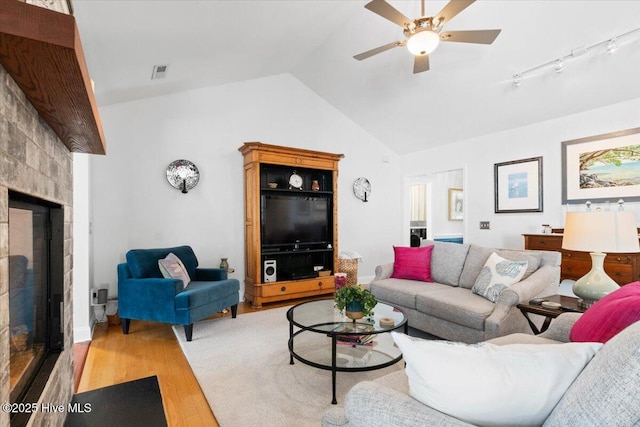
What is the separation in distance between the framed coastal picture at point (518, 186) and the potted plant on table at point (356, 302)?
3121mm

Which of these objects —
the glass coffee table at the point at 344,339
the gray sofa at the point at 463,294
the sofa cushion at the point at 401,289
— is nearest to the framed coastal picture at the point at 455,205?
the gray sofa at the point at 463,294

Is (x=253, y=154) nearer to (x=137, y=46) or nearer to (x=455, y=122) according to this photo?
(x=137, y=46)

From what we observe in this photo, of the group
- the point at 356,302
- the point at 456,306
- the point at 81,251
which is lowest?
the point at 456,306

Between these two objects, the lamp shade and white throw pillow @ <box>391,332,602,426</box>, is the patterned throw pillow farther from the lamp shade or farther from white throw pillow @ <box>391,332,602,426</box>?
white throw pillow @ <box>391,332,602,426</box>

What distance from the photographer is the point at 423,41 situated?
255cm

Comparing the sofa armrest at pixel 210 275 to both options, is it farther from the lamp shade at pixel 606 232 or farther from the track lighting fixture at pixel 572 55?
the track lighting fixture at pixel 572 55

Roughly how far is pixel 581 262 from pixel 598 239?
1.84 meters

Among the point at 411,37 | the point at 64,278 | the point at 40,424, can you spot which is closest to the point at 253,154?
the point at 411,37

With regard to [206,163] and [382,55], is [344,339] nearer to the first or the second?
[206,163]

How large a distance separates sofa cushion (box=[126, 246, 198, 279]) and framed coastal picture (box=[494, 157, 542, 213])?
4197mm

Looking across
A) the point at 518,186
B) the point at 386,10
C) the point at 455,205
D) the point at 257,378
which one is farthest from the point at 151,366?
the point at 455,205

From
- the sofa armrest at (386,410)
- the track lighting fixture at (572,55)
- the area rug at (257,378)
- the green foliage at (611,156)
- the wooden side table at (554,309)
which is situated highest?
the track lighting fixture at (572,55)

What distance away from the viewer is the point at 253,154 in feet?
14.1

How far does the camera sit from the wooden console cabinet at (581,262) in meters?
3.06
